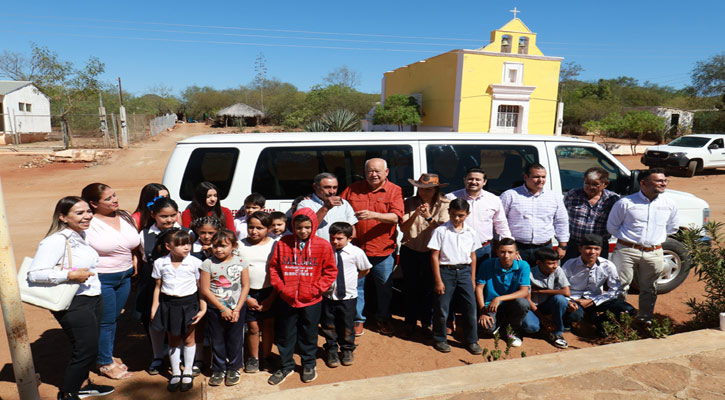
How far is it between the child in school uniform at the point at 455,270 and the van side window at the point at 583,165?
1.66 metres

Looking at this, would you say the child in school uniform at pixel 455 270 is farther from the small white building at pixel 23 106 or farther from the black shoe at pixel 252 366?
the small white building at pixel 23 106

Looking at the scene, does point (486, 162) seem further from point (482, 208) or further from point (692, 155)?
point (692, 155)

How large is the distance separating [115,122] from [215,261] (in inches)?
858

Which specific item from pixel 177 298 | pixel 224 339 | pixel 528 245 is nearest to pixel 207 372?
pixel 224 339

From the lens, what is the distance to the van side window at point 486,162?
4.62 metres

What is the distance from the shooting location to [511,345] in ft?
14.0

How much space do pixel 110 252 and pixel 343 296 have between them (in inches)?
75.5

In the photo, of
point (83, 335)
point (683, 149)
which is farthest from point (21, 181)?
point (683, 149)

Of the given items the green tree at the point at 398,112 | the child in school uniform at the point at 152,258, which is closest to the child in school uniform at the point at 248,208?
the child in school uniform at the point at 152,258

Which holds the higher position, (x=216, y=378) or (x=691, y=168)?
(x=691, y=168)

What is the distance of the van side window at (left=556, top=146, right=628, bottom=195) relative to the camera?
4957 mm

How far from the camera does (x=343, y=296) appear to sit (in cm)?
380

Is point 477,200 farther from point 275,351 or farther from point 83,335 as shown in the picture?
point 83,335

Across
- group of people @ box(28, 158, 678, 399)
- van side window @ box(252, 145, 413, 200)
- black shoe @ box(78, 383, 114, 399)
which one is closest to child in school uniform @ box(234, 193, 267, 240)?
group of people @ box(28, 158, 678, 399)
